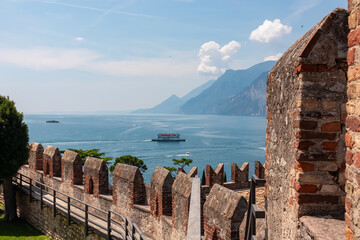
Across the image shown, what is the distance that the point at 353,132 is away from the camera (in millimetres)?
2199

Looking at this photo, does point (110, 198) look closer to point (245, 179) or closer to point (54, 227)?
point (54, 227)

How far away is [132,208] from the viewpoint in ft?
30.6

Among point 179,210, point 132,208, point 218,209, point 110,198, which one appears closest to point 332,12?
point 218,209

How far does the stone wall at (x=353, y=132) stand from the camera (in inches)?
83.3

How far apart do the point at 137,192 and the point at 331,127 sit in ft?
23.6

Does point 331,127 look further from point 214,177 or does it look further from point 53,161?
point 53,161

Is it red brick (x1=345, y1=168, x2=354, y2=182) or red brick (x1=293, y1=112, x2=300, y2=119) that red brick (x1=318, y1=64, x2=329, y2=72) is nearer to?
red brick (x1=293, y1=112, x2=300, y2=119)

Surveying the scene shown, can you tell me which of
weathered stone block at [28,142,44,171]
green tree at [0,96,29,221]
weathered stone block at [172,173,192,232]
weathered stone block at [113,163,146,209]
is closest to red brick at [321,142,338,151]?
weathered stone block at [172,173,192,232]

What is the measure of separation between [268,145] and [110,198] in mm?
7311

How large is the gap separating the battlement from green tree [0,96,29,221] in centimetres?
145

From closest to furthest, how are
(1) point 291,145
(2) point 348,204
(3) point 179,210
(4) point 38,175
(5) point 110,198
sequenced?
(2) point 348,204, (1) point 291,145, (3) point 179,210, (5) point 110,198, (4) point 38,175

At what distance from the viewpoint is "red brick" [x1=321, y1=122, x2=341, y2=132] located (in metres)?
2.95

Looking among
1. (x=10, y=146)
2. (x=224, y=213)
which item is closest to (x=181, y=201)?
(x=224, y=213)

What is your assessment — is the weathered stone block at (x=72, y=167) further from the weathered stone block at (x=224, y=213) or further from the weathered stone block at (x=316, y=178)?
the weathered stone block at (x=316, y=178)
